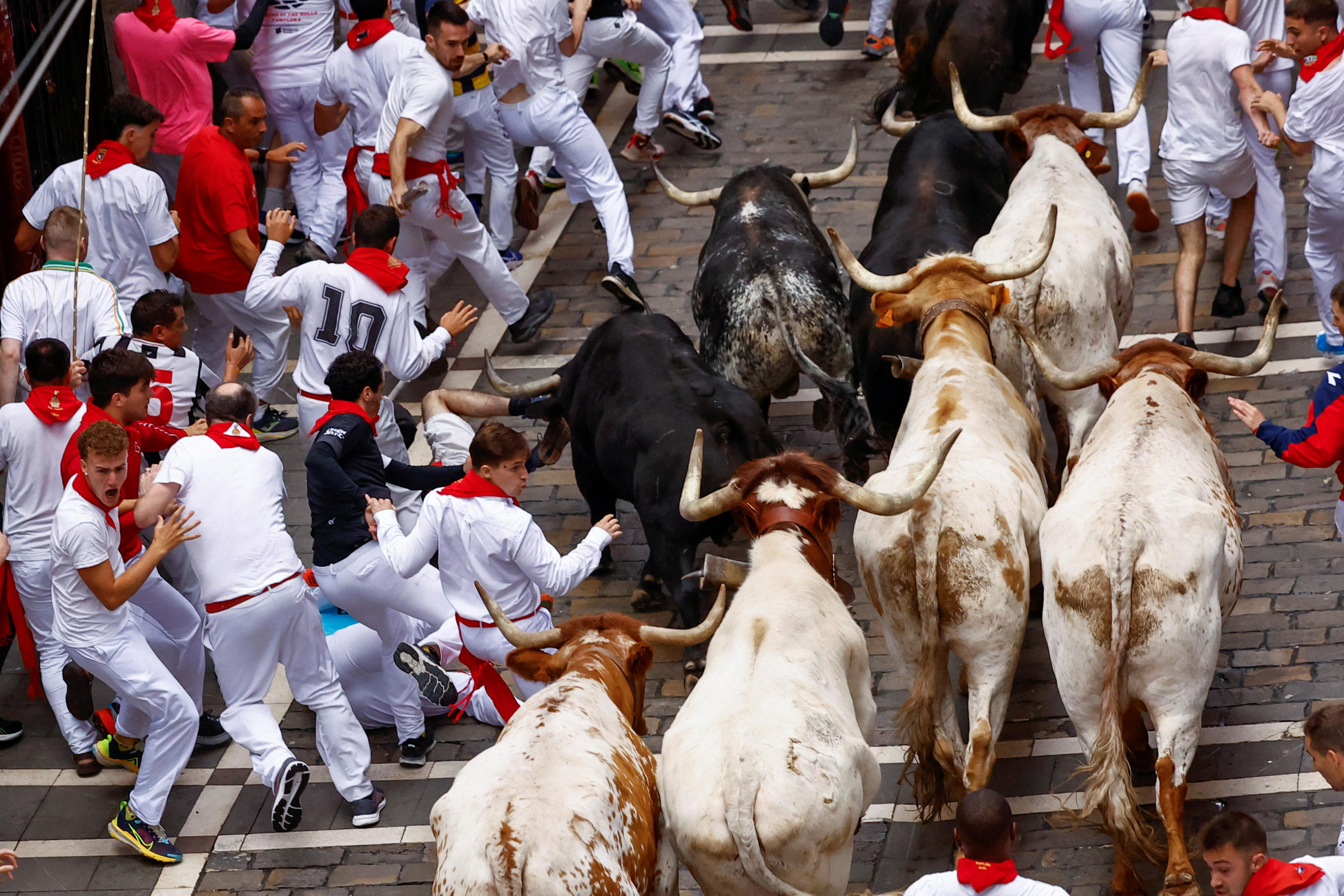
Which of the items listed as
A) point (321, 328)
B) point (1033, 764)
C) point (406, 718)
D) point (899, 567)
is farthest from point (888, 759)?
point (321, 328)

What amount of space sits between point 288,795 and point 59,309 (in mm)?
3224

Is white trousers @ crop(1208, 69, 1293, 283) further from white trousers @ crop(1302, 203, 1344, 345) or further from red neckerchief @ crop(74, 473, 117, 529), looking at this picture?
red neckerchief @ crop(74, 473, 117, 529)

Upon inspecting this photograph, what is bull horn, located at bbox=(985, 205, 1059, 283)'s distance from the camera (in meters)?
7.88

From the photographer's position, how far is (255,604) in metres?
7.34

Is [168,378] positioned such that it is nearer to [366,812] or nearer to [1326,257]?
[366,812]

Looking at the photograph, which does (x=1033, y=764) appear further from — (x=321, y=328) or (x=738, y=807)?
(x=321, y=328)

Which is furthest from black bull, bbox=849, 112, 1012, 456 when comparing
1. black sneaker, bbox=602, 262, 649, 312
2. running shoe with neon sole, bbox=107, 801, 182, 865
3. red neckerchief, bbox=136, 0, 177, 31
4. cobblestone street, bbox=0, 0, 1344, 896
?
red neckerchief, bbox=136, 0, 177, 31

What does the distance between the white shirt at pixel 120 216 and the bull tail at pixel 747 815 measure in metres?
6.01

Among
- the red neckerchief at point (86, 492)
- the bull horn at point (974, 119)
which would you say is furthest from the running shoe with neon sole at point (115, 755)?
the bull horn at point (974, 119)

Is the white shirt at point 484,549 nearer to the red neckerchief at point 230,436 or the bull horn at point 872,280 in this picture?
the red neckerchief at point 230,436

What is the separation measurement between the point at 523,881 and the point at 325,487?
3104mm

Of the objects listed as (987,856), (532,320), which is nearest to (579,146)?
(532,320)

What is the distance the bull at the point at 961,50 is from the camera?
12.1m

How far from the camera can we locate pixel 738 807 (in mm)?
5301
